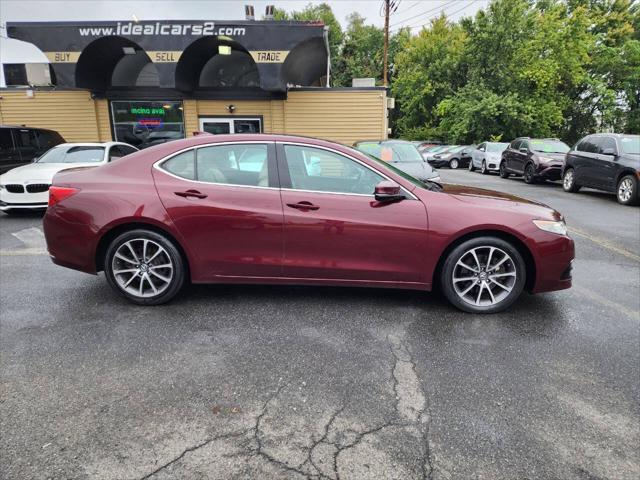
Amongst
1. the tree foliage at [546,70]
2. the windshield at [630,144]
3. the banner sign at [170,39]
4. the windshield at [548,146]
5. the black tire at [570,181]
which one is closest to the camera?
the windshield at [630,144]

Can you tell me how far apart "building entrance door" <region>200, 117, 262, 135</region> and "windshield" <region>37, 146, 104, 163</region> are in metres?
5.87

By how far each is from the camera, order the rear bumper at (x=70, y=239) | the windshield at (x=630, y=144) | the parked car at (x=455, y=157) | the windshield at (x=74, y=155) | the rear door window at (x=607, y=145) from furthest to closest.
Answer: the parked car at (x=455, y=157), the rear door window at (x=607, y=145), the windshield at (x=630, y=144), the windshield at (x=74, y=155), the rear bumper at (x=70, y=239)

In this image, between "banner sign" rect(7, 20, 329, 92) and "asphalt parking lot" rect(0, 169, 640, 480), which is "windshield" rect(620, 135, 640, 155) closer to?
"asphalt parking lot" rect(0, 169, 640, 480)

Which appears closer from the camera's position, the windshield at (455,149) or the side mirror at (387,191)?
the side mirror at (387,191)

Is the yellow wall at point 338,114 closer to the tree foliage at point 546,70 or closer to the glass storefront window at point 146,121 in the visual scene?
the glass storefront window at point 146,121

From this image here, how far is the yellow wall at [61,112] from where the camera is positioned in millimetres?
14273

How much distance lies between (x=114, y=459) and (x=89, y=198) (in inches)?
97.2

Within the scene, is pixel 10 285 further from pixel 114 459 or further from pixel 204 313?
pixel 114 459

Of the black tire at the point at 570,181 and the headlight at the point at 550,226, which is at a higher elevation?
the headlight at the point at 550,226

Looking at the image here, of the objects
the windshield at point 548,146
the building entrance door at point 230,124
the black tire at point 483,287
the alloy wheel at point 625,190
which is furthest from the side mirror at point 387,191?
the windshield at point 548,146

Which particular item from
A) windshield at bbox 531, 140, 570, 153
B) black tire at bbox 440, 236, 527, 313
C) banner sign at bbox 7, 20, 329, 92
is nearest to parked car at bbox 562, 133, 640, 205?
windshield at bbox 531, 140, 570, 153

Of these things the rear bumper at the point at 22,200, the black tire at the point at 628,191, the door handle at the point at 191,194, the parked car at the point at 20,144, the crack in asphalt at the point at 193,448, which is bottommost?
the crack in asphalt at the point at 193,448

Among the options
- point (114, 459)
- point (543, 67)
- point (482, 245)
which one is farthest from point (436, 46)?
point (114, 459)

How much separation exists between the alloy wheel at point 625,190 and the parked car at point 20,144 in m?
14.4
